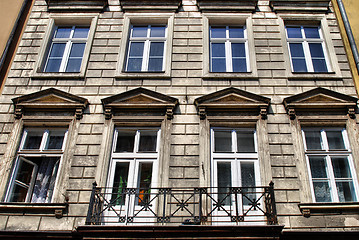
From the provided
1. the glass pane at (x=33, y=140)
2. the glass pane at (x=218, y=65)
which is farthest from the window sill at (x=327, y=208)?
the glass pane at (x=33, y=140)

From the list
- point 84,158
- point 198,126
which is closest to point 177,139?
point 198,126

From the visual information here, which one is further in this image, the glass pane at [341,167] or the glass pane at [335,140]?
the glass pane at [335,140]

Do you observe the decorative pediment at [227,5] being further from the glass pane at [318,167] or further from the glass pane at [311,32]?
the glass pane at [318,167]

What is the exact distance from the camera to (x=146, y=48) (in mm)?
10250

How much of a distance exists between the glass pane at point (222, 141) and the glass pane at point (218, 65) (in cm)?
206

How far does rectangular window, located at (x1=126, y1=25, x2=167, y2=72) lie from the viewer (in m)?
9.92

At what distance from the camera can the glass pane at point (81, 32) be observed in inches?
420

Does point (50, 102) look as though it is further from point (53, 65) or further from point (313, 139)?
point (313, 139)

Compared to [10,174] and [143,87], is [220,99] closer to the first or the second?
[143,87]

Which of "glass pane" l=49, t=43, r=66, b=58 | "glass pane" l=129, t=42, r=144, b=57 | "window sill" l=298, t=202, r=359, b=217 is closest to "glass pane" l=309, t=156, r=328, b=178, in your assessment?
"window sill" l=298, t=202, r=359, b=217

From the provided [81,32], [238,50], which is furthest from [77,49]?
[238,50]

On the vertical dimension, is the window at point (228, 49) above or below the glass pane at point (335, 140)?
above

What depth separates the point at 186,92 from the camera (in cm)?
918

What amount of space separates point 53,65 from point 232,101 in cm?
533
